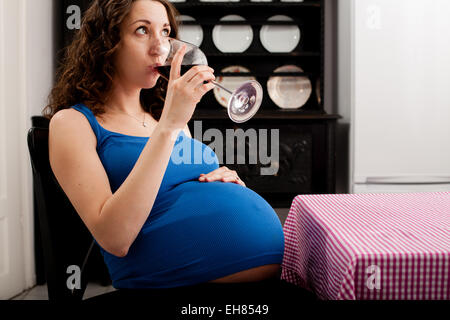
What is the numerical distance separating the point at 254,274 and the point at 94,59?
26.9 inches

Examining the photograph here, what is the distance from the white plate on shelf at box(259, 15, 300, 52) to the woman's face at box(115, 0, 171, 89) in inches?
75.2

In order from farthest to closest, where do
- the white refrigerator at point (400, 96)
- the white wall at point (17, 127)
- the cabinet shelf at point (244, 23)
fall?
the cabinet shelf at point (244, 23), the white refrigerator at point (400, 96), the white wall at point (17, 127)

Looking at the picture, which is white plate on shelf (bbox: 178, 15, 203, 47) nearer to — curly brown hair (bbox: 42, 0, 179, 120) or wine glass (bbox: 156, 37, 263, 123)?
curly brown hair (bbox: 42, 0, 179, 120)

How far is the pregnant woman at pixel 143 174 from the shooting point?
85 cm

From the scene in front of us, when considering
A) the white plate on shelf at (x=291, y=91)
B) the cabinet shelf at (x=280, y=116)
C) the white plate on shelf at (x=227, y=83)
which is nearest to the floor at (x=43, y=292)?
the cabinet shelf at (x=280, y=116)

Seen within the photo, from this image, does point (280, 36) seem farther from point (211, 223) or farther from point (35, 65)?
point (211, 223)

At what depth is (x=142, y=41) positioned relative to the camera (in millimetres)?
1066

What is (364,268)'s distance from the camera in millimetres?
721

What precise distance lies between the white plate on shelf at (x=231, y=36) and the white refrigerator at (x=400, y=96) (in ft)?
2.38

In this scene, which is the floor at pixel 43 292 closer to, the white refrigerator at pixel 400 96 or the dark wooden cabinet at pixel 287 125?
the dark wooden cabinet at pixel 287 125

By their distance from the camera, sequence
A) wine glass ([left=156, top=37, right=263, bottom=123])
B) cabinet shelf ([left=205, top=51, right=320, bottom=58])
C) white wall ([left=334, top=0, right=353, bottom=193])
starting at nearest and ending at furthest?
Answer: 1. wine glass ([left=156, top=37, right=263, bottom=123])
2. white wall ([left=334, top=0, right=353, bottom=193])
3. cabinet shelf ([left=205, top=51, right=320, bottom=58])

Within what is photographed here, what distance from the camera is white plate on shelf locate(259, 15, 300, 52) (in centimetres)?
291

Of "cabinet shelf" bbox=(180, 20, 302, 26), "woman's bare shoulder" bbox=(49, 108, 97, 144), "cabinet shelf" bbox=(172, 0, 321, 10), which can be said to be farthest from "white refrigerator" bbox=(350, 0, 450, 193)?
"woman's bare shoulder" bbox=(49, 108, 97, 144)

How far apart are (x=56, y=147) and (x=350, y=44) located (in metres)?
2.11
